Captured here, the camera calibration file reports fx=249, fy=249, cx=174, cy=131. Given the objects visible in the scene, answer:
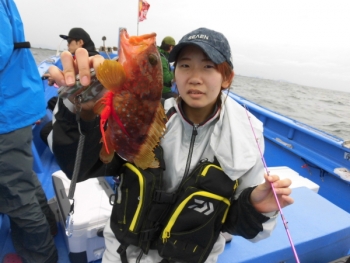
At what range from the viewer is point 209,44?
144 cm

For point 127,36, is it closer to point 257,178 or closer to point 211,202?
point 211,202

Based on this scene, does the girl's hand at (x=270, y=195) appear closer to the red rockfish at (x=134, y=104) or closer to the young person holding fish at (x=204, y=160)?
the young person holding fish at (x=204, y=160)

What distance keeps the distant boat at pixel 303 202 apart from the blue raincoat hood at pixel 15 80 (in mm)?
1202

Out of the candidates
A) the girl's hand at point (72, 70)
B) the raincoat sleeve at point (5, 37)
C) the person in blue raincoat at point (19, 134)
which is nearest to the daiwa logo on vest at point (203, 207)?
the girl's hand at point (72, 70)

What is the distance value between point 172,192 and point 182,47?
3.04 feet

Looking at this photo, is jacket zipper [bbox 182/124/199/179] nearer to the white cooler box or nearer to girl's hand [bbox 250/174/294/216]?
→ girl's hand [bbox 250/174/294/216]

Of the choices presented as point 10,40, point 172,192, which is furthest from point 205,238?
point 10,40

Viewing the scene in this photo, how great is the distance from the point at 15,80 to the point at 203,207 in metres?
1.65

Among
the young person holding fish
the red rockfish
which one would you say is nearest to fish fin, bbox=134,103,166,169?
the red rockfish

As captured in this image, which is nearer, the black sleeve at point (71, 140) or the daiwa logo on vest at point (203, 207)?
the black sleeve at point (71, 140)

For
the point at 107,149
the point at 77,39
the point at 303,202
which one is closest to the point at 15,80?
the point at 107,149

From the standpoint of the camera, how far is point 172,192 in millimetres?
1660

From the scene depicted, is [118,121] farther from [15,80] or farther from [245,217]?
[15,80]

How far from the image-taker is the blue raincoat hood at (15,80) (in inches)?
68.2
